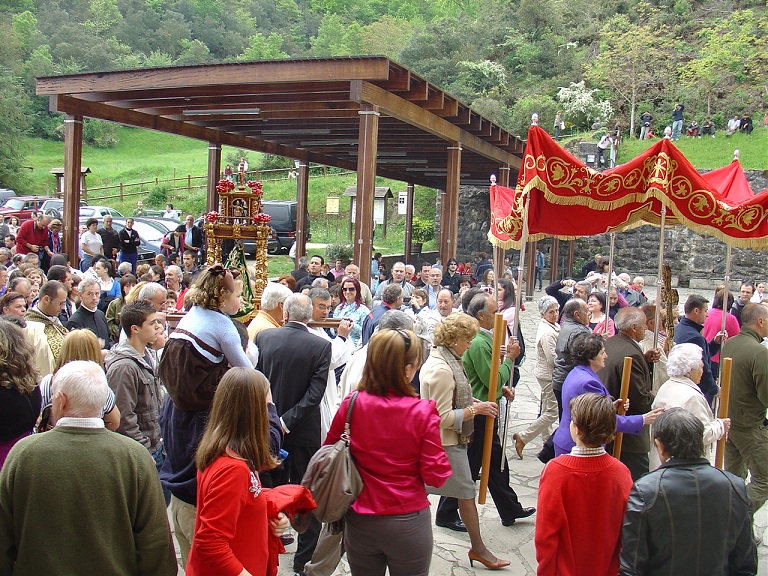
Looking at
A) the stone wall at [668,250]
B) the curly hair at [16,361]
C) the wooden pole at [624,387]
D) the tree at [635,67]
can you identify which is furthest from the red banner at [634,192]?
the tree at [635,67]

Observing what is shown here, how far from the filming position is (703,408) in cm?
453

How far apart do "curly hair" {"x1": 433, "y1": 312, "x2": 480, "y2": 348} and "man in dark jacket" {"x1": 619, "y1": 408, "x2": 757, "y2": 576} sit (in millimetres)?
1520

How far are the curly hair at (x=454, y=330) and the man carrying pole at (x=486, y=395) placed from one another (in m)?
0.59

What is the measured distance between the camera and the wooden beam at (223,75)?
400 inches

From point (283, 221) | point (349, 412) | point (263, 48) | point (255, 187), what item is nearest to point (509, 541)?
point (349, 412)

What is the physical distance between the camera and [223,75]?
11.0 metres

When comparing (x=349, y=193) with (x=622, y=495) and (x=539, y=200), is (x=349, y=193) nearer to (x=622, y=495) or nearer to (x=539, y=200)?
(x=539, y=200)

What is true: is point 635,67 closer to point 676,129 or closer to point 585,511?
point 676,129

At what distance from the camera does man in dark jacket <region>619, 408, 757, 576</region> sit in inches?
124

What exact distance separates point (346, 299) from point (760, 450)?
4179mm

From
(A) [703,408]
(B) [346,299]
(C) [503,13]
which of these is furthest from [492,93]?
(A) [703,408]

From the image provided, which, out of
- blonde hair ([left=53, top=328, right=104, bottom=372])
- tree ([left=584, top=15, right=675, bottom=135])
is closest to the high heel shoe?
blonde hair ([left=53, top=328, right=104, bottom=372])

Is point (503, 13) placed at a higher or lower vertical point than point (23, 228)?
higher

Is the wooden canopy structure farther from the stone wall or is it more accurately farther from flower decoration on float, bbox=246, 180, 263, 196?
the stone wall
